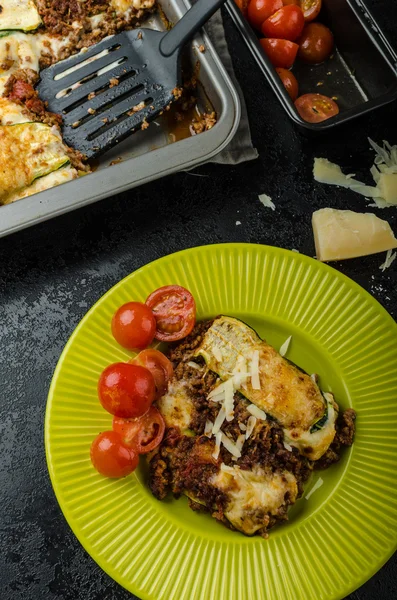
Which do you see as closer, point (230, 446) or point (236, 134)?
point (230, 446)

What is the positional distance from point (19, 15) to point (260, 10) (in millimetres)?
981

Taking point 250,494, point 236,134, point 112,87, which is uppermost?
point 112,87

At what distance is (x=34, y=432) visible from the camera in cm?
235

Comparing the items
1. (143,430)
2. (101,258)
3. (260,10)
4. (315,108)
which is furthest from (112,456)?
(260,10)

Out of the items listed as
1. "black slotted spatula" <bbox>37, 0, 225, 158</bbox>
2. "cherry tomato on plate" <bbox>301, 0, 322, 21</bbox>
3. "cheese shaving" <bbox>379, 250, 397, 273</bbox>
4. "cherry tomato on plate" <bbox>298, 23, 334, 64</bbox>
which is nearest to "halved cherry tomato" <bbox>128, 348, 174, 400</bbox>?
"black slotted spatula" <bbox>37, 0, 225, 158</bbox>

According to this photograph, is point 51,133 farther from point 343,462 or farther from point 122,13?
point 343,462

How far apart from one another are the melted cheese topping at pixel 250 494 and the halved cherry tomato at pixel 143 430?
23 cm

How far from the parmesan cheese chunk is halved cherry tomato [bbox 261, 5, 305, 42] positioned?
76cm

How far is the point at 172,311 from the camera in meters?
2.24

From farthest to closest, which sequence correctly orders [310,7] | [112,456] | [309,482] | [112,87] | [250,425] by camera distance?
[310,7] < [112,87] < [309,482] < [250,425] < [112,456]

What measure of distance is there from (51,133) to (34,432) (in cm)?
109

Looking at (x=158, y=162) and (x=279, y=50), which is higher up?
(x=158, y=162)

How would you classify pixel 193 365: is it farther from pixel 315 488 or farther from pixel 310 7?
pixel 310 7

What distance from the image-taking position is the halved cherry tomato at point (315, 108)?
265cm
